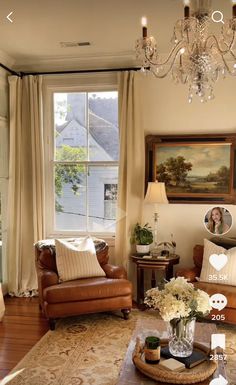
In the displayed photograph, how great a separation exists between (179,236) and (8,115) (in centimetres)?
261

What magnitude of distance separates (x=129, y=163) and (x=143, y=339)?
2.41 m

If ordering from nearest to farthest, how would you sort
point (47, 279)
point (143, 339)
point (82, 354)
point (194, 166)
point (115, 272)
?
1. point (143, 339)
2. point (82, 354)
3. point (47, 279)
4. point (115, 272)
5. point (194, 166)

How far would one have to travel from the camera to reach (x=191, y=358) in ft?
7.32

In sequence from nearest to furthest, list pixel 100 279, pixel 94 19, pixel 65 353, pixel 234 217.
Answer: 1. pixel 65 353
2. pixel 94 19
3. pixel 100 279
4. pixel 234 217

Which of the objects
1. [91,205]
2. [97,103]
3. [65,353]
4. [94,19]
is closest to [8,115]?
[97,103]

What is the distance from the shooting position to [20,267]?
480 cm

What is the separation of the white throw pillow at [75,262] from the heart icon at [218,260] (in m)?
1.16

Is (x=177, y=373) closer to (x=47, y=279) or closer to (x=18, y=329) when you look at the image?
(x=47, y=279)

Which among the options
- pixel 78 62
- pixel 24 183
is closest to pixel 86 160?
pixel 24 183

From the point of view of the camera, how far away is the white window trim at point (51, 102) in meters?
4.68

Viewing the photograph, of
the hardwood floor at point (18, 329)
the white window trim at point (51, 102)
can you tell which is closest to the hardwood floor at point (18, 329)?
the hardwood floor at point (18, 329)

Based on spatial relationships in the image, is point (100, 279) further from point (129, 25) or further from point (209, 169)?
point (129, 25)

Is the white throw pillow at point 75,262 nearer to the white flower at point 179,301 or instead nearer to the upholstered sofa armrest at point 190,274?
the upholstered sofa armrest at point 190,274

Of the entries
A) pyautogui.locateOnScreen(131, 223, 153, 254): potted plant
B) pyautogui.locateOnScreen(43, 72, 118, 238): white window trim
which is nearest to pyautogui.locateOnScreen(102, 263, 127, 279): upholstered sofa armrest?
pyautogui.locateOnScreen(131, 223, 153, 254): potted plant
